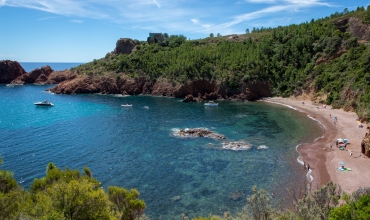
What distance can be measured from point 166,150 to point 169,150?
21.5 inches

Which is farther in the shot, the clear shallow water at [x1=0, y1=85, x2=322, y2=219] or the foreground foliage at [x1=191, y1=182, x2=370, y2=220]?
the clear shallow water at [x1=0, y1=85, x2=322, y2=219]

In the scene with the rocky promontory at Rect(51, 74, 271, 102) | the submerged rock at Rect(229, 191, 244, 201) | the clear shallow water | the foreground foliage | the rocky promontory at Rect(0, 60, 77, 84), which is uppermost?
the rocky promontory at Rect(0, 60, 77, 84)

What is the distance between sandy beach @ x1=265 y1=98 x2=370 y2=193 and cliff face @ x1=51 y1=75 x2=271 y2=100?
3177 centimetres

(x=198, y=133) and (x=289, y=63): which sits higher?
(x=289, y=63)

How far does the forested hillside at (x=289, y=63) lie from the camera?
83688mm

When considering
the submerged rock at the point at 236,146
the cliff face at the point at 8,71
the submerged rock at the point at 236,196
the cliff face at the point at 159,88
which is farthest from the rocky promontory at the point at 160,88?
the submerged rock at the point at 236,196

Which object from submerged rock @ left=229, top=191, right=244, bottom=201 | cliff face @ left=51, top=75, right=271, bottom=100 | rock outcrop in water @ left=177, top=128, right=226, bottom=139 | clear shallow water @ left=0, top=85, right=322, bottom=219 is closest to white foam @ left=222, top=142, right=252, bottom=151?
clear shallow water @ left=0, top=85, right=322, bottom=219

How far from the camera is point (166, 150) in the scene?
50156 mm

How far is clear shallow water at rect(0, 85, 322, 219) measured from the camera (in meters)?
35.7

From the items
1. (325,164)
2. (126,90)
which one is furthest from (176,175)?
(126,90)

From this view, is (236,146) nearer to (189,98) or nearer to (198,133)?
(198,133)

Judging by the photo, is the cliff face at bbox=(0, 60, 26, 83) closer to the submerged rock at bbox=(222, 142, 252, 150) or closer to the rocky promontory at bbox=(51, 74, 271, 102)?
the rocky promontory at bbox=(51, 74, 271, 102)

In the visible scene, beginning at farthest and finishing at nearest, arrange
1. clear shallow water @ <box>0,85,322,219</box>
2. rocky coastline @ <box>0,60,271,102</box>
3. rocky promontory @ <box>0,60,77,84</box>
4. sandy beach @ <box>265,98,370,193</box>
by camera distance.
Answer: rocky promontory @ <box>0,60,77,84</box> < rocky coastline @ <box>0,60,271,102</box> < sandy beach @ <box>265,98,370,193</box> < clear shallow water @ <box>0,85,322,219</box>

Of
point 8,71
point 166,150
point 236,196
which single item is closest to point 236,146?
point 166,150
